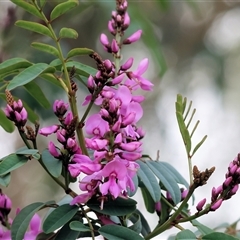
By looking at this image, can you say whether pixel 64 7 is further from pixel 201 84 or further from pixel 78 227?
pixel 201 84

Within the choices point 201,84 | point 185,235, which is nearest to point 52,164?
point 185,235

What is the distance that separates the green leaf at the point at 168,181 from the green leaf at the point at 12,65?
0.55 ft

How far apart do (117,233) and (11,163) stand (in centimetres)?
12

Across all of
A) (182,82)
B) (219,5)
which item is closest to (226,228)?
(182,82)

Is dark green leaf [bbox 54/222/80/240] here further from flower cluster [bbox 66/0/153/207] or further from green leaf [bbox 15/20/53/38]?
green leaf [bbox 15/20/53/38]

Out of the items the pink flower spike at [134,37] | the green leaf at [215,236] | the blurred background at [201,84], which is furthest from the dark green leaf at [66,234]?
the blurred background at [201,84]

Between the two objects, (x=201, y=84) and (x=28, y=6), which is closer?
(x=28, y=6)

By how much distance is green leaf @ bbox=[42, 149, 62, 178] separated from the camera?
0.47m

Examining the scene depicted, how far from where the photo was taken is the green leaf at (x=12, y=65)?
1.70 ft

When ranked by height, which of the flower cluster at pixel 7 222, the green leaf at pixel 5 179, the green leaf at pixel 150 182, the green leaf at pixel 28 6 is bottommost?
the flower cluster at pixel 7 222

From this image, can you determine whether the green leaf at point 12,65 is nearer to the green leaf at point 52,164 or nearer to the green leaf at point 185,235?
the green leaf at point 52,164

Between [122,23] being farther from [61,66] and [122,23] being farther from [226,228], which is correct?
[226,228]

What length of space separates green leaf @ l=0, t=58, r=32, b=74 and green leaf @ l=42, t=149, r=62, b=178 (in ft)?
0.31

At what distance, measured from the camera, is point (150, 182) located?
19.9 inches
